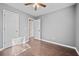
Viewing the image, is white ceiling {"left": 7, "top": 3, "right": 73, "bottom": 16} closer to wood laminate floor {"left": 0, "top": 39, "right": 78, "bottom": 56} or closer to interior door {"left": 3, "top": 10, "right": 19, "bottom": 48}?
interior door {"left": 3, "top": 10, "right": 19, "bottom": 48}

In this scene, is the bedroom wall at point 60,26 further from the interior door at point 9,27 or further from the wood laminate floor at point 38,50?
the interior door at point 9,27

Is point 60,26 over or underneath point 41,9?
underneath

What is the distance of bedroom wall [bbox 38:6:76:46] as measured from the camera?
2.10 metres

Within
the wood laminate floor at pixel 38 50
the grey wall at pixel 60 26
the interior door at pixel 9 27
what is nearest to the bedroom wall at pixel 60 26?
the grey wall at pixel 60 26

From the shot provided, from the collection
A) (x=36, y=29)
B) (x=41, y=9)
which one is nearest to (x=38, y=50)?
(x=36, y=29)

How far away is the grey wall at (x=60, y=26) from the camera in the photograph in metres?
2.10

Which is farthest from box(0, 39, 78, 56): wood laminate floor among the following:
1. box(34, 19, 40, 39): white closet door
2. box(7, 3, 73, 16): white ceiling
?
box(7, 3, 73, 16): white ceiling

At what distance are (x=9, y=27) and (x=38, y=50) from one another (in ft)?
2.37

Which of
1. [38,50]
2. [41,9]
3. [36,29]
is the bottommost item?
[38,50]

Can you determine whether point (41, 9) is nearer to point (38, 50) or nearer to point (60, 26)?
point (60, 26)

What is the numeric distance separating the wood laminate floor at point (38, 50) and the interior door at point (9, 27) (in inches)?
5.9

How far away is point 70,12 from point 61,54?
2.71ft

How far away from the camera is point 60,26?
7.05 ft

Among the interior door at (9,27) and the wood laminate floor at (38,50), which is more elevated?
the interior door at (9,27)
